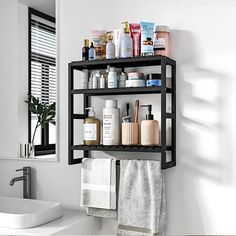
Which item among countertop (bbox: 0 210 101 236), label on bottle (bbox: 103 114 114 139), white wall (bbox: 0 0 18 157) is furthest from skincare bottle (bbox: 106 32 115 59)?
countertop (bbox: 0 210 101 236)

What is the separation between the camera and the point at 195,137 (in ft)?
6.10

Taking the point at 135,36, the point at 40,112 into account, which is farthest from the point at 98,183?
the point at 135,36

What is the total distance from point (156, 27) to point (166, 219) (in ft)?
3.01

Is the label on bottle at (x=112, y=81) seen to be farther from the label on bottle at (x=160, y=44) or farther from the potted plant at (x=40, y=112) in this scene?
the potted plant at (x=40, y=112)

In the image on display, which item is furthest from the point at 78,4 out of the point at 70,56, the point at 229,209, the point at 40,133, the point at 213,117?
the point at 229,209

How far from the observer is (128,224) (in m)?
1.87

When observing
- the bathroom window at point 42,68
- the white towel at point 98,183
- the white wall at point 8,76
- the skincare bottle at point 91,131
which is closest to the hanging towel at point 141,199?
the white towel at point 98,183

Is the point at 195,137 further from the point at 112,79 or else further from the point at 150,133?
the point at 112,79

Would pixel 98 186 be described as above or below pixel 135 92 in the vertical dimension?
below

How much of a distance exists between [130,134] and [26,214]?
60 cm

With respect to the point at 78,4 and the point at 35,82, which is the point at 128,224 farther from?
the point at 78,4

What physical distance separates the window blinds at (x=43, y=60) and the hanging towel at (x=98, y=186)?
0.49m

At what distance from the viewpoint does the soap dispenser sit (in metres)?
1.81

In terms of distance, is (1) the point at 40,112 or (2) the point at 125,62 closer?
(2) the point at 125,62
